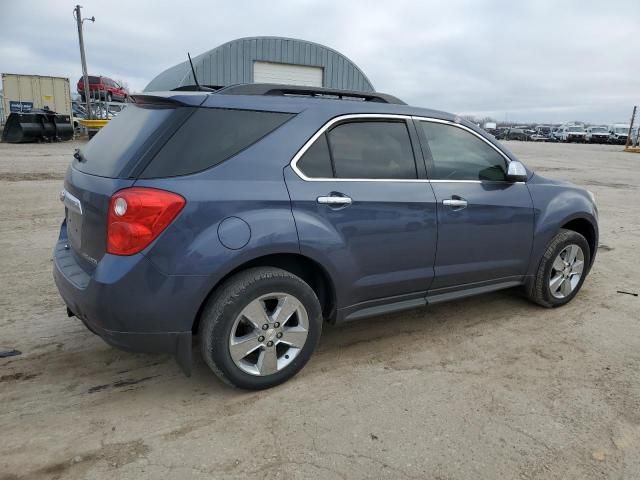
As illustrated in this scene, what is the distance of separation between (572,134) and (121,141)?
5894cm

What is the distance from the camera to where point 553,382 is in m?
3.24

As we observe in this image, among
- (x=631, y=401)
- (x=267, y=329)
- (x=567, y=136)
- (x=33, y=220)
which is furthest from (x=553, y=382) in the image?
(x=567, y=136)

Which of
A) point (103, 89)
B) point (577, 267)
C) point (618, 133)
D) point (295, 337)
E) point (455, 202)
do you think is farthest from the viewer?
point (618, 133)

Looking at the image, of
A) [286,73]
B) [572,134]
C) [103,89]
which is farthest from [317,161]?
[572,134]

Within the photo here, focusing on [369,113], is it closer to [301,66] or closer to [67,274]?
[67,274]

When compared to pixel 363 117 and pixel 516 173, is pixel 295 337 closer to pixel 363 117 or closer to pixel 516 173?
pixel 363 117

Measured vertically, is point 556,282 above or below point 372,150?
below

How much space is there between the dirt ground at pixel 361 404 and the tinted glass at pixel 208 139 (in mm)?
1348

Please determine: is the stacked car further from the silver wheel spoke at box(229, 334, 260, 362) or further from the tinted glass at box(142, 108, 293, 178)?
the silver wheel spoke at box(229, 334, 260, 362)

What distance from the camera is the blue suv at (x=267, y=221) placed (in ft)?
8.66

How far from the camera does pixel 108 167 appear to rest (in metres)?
2.83

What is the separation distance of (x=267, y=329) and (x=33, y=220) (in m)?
5.90

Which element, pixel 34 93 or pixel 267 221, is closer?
pixel 267 221

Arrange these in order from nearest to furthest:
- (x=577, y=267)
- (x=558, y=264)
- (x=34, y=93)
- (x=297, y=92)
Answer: (x=297, y=92) < (x=558, y=264) < (x=577, y=267) < (x=34, y=93)
